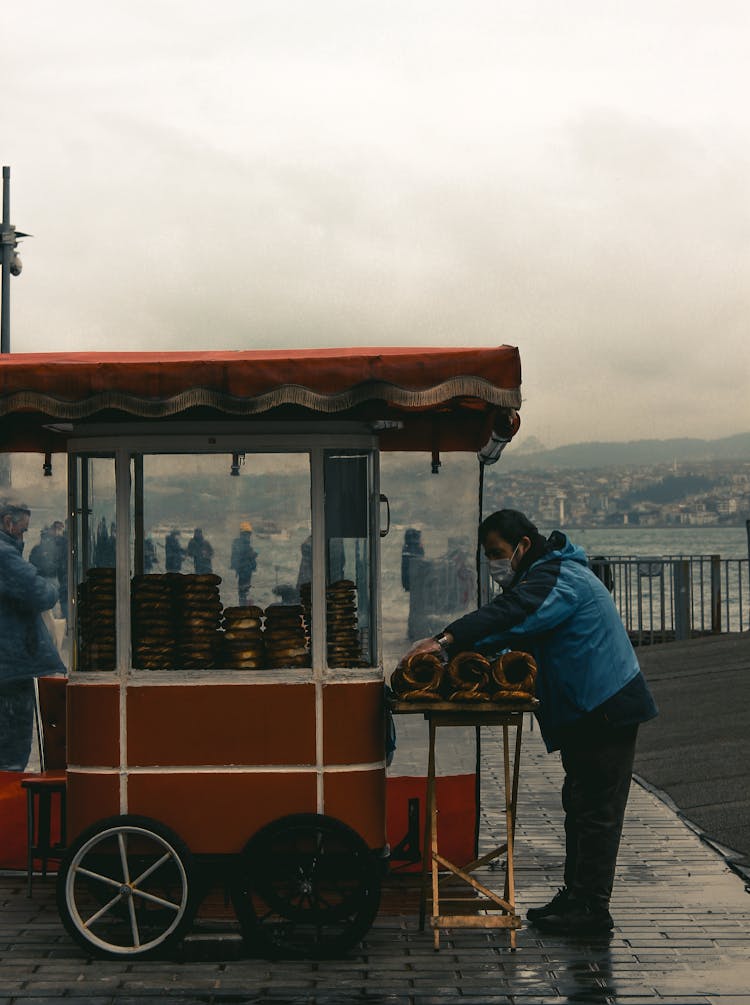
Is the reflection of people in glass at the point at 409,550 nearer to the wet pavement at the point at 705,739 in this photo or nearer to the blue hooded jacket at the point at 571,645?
the blue hooded jacket at the point at 571,645

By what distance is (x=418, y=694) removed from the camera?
658cm

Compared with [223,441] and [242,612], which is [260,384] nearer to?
[223,441]

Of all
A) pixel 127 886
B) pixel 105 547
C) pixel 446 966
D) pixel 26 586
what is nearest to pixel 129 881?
pixel 127 886

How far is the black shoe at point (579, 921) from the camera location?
22.8 feet

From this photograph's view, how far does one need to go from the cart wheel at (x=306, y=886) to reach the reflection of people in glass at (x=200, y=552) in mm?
1227

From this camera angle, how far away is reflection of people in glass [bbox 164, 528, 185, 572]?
7.21 metres

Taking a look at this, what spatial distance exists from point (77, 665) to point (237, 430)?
130cm

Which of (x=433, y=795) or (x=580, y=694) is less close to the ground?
(x=580, y=694)

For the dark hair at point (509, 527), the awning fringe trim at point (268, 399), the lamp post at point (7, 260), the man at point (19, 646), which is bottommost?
the man at point (19, 646)

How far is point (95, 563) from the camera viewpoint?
283 inches

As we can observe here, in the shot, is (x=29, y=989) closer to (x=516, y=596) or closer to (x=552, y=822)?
(x=516, y=596)

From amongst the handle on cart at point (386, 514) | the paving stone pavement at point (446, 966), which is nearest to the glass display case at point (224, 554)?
the handle on cart at point (386, 514)

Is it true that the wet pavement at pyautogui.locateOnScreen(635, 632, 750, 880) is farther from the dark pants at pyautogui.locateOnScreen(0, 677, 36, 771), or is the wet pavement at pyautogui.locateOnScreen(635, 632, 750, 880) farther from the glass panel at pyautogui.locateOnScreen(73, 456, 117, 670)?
the dark pants at pyautogui.locateOnScreen(0, 677, 36, 771)

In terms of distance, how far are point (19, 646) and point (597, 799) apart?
10.7 ft
